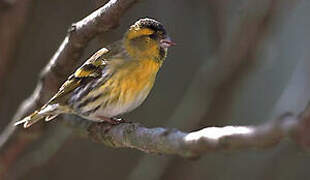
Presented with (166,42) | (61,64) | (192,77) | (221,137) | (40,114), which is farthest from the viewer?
(192,77)

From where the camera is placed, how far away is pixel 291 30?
319 centimetres

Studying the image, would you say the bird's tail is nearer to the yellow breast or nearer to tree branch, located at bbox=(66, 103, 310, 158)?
the yellow breast

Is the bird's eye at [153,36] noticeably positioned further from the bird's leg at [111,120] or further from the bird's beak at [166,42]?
the bird's leg at [111,120]

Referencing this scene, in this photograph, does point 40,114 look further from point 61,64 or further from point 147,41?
point 147,41

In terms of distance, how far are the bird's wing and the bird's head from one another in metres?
0.10

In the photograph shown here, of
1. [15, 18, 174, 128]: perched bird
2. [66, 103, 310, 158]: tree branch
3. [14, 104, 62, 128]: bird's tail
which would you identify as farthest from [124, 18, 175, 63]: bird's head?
[66, 103, 310, 158]: tree branch

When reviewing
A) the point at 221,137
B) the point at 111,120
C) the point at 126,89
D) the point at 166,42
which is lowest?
the point at 221,137

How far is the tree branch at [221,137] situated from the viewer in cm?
78

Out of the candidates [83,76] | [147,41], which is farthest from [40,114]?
[147,41]

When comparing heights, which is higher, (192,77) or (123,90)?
(192,77)

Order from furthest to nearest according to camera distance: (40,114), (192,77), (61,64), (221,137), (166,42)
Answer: (192,77) → (166,42) → (40,114) → (61,64) → (221,137)

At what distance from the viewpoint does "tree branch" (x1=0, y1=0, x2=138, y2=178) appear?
1.56 metres

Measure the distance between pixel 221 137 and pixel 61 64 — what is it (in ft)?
3.35

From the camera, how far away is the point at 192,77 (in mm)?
2945
